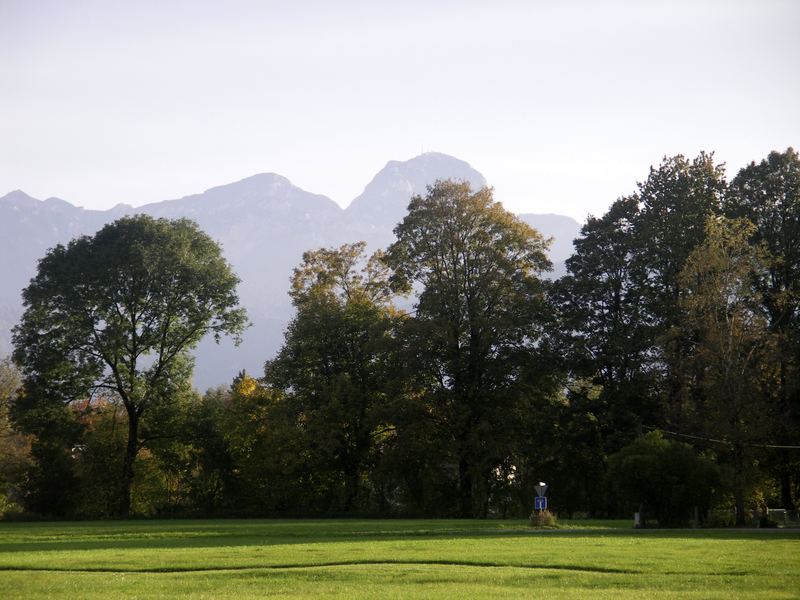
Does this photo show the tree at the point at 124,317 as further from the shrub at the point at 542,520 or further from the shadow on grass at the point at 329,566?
the shadow on grass at the point at 329,566

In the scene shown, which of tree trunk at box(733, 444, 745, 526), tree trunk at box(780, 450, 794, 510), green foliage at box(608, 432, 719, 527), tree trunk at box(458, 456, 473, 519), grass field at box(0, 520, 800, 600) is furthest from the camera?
tree trunk at box(458, 456, 473, 519)

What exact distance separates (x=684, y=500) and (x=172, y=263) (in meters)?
36.2

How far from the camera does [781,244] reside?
53500mm

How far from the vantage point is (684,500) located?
39531mm

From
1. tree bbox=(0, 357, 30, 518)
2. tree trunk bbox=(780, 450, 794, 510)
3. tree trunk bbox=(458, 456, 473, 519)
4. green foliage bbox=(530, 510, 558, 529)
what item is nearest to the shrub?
green foliage bbox=(530, 510, 558, 529)

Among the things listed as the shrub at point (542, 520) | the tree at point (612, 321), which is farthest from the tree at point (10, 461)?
the tree at point (612, 321)

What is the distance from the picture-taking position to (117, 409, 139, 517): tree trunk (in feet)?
186

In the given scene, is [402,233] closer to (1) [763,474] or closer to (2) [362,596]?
(1) [763,474]

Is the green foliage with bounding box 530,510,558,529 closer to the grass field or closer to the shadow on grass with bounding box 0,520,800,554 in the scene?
the shadow on grass with bounding box 0,520,800,554

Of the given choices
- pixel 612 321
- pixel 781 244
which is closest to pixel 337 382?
pixel 612 321

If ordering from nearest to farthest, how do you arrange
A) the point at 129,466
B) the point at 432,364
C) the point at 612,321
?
the point at 612,321
the point at 432,364
the point at 129,466

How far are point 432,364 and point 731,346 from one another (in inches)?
724

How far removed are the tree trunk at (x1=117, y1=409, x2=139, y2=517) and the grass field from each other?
23.7 meters

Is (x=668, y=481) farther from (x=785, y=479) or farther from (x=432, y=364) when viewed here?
(x=432, y=364)
